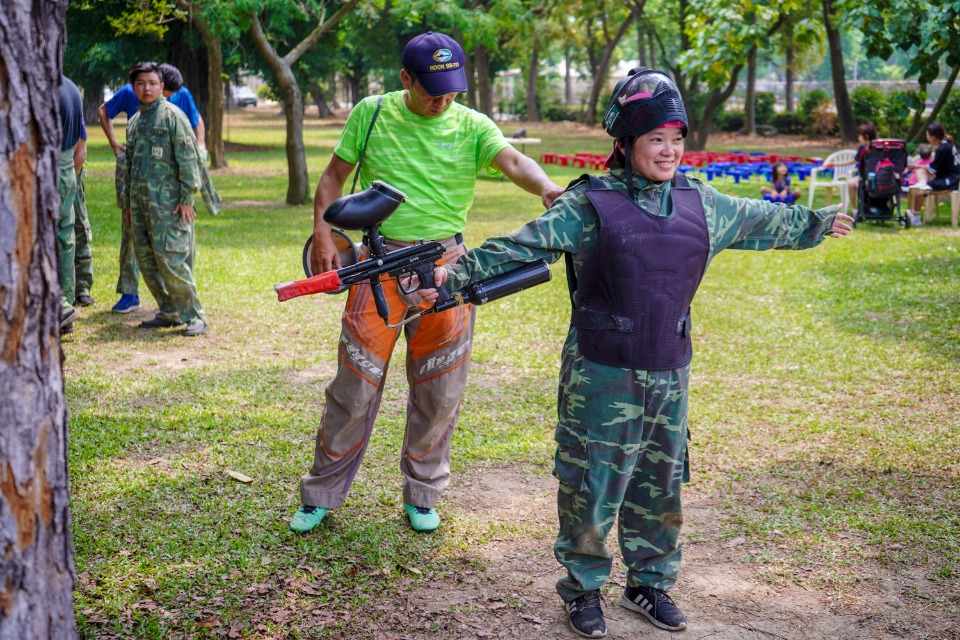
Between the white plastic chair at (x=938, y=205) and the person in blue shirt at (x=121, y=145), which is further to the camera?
the white plastic chair at (x=938, y=205)

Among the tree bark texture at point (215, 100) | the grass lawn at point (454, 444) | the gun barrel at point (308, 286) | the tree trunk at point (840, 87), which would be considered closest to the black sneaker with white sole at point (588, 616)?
the grass lawn at point (454, 444)

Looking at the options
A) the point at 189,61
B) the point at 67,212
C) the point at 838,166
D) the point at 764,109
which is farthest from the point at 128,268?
the point at 764,109

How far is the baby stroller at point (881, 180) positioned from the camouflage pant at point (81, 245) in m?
10.8

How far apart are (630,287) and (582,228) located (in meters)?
0.27

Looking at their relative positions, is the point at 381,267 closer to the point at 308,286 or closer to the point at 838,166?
the point at 308,286

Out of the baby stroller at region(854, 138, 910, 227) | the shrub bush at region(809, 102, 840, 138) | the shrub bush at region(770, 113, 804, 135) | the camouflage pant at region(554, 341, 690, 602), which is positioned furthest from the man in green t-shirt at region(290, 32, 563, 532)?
the shrub bush at region(770, 113, 804, 135)

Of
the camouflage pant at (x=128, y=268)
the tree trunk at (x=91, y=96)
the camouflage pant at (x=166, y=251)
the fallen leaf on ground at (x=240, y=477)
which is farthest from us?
the tree trunk at (x=91, y=96)

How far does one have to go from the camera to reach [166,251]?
805 centimetres

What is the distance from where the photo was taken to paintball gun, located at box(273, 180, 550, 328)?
11.6 ft

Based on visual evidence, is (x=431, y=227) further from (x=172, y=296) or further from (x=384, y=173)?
(x=172, y=296)

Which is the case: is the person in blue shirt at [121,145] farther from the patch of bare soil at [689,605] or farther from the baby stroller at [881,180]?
the baby stroller at [881,180]

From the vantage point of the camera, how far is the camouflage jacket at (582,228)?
354 centimetres

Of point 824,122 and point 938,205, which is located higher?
point 824,122

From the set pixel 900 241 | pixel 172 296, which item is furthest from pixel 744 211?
pixel 900 241
